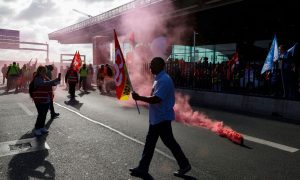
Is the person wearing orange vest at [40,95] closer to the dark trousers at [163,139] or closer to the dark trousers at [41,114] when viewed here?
the dark trousers at [41,114]

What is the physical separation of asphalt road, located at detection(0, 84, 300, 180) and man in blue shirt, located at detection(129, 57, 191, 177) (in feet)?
0.79

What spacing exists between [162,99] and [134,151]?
195cm

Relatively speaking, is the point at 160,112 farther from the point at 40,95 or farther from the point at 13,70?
the point at 13,70

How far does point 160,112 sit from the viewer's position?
418 centimetres

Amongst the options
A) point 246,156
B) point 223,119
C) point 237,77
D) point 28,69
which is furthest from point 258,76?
point 28,69

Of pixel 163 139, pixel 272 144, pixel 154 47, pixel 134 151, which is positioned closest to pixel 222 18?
pixel 154 47

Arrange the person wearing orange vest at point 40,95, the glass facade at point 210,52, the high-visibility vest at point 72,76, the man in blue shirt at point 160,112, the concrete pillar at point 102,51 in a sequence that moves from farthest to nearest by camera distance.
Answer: the glass facade at point 210,52 → the concrete pillar at point 102,51 → the high-visibility vest at point 72,76 → the person wearing orange vest at point 40,95 → the man in blue shirt at point 160,112

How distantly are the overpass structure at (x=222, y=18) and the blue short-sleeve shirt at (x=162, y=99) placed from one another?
744 inches

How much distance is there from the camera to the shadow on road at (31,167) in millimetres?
4427

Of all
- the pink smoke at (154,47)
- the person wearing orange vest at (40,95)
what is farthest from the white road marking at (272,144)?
the person wearing orange vest at (40,95)

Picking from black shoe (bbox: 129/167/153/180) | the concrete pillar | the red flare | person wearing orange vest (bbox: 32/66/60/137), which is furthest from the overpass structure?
black shoe (bbox: 129/167/153/180)

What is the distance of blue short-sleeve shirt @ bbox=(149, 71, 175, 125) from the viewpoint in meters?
4.09

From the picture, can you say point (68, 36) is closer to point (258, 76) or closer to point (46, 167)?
point (258, 76)

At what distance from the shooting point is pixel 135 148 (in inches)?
231
